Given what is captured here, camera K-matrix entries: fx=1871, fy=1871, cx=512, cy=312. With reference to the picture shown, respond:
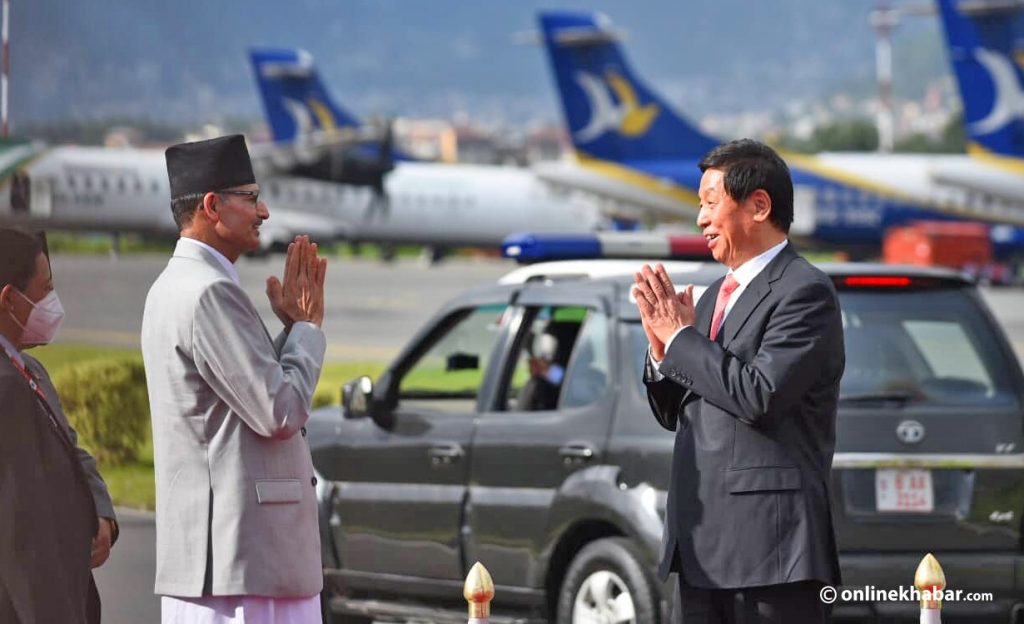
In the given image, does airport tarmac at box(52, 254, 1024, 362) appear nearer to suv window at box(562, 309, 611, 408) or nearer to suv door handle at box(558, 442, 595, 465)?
suv window at box(562, 309, 611, 408)

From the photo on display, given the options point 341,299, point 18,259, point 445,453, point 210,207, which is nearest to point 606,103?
point 341,299

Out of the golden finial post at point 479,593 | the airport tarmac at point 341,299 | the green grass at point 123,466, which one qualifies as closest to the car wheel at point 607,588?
the airport tarmac at point 341,299

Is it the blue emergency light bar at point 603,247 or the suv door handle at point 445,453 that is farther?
the blue emergency light bar at point 603,247

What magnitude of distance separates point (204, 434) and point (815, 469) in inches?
52.8

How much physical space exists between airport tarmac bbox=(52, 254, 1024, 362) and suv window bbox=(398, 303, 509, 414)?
0.72m

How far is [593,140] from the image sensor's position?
170ft

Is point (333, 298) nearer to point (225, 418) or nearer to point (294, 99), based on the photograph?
point (294, 99)

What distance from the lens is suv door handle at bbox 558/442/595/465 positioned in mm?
6738

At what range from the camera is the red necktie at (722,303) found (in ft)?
14.0

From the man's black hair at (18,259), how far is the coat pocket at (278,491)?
0.78m

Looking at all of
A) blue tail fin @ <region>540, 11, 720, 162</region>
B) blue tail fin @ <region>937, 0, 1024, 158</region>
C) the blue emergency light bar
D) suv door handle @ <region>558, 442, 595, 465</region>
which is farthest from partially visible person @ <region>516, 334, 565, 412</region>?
blue tail fin @ <region>540, 11, 720, 162</region>

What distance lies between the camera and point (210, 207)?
4.18 m

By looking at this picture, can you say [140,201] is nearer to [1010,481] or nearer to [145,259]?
[145,259]

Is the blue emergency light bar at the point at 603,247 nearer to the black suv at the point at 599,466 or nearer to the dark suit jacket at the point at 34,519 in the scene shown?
the black suv at the point at 599,466
